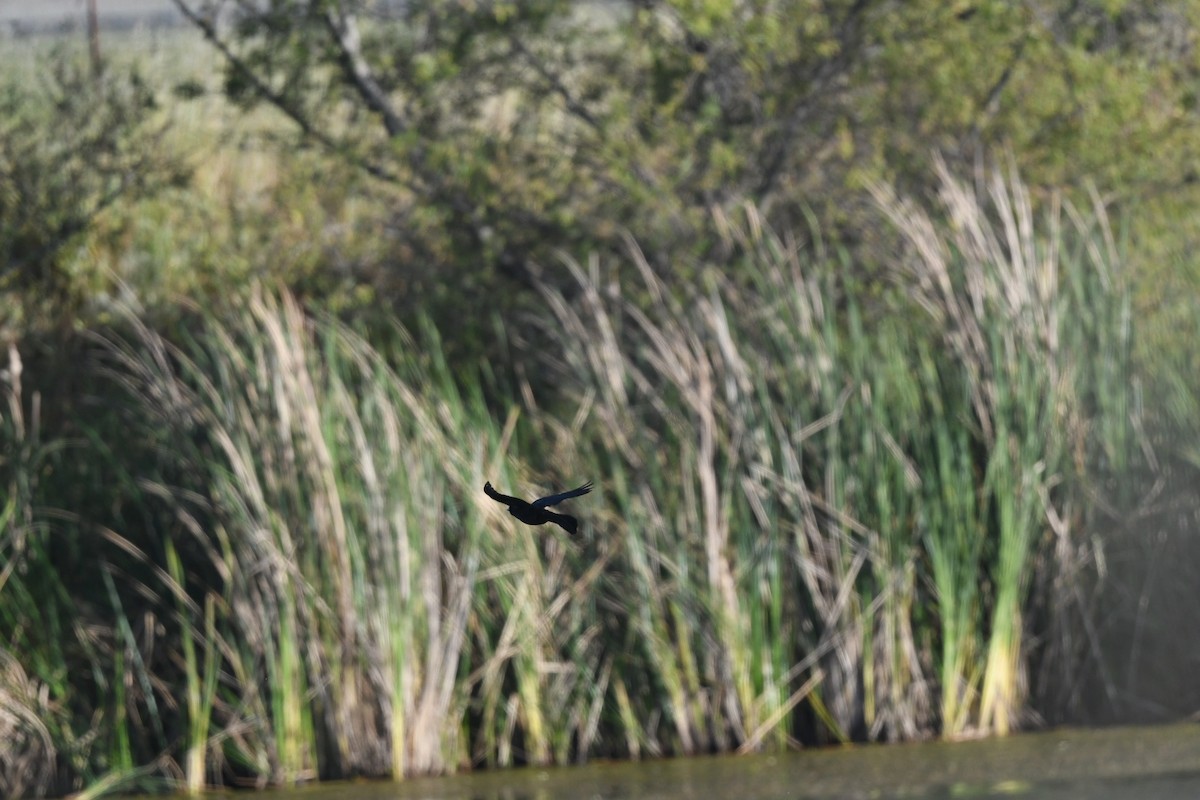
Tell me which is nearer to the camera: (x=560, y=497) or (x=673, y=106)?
(x=560, y=497)

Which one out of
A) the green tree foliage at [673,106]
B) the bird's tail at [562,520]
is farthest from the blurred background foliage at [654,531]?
the bird's tail at [562,520]

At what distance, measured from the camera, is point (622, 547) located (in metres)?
6.22

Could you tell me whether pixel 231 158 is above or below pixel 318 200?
above

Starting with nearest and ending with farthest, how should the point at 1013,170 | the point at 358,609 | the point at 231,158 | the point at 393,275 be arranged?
the point at 358,609
the point at 1013,170
the point at 393,275
the point at 231,158

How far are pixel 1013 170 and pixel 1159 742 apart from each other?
2137mm

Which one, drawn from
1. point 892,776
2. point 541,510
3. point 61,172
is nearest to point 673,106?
point 61,172

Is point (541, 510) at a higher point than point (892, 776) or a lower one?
higher

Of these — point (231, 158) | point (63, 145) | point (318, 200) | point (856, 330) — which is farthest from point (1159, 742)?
point (231, 158)

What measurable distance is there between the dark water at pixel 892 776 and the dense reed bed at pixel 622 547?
5.5 inches

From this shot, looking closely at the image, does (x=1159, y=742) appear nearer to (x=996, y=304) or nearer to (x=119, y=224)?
(x=996, y=304)

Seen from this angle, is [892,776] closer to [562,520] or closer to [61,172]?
[562,520]

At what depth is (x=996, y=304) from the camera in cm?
625

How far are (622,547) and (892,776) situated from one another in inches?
47.7

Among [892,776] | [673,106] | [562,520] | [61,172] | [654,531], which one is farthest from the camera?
[61,172]
